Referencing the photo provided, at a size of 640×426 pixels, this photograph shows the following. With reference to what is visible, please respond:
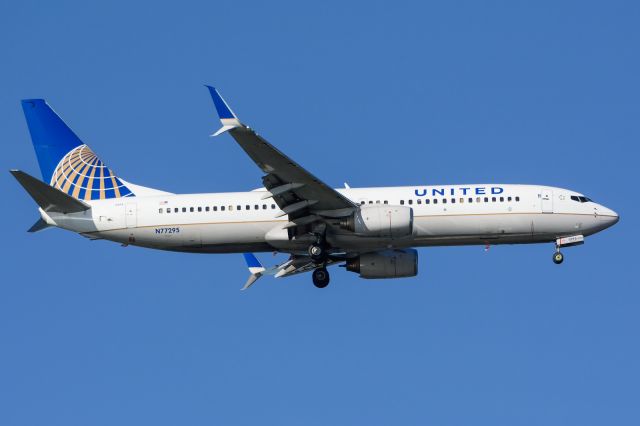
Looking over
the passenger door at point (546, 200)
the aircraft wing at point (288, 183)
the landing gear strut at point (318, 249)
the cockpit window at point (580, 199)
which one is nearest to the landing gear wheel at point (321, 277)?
the landing gear strut at point (318, 249)

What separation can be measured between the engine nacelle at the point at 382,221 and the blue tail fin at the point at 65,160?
11.3 m

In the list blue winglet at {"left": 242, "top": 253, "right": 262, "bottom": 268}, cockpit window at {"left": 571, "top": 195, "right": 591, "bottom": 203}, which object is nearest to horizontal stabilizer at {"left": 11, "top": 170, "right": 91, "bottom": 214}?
blue winglet at {"left": 242, "top": 253, "right": 262, "bottom": 268}

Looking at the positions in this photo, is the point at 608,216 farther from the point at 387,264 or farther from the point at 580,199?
the point at 387,264

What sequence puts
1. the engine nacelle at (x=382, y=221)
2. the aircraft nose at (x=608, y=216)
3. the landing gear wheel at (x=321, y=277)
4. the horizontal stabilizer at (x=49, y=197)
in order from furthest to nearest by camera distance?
the landing gear wheel at (x=321, y=277) < the aircraft nose at (x=608, y=216) < the engine nacelle at (x=382, y=221) < the horizontal stabilizer at (x=49, y=197)

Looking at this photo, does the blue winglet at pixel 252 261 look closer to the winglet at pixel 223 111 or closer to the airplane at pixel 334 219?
the airplane at pixel 334 219

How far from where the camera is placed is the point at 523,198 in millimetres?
55188

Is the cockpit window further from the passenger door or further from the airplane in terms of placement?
the passenger door

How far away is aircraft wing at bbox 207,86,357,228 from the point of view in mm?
47531

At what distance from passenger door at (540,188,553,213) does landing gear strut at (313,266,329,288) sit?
10.4 meters

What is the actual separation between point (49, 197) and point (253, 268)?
10.9 metres

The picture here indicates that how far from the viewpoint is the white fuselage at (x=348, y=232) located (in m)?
54.4

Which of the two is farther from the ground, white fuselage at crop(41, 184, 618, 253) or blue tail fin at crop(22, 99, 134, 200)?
blue tail fin at crop(22, 99, 134, 200)

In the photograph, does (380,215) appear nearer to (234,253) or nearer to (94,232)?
(234,253)

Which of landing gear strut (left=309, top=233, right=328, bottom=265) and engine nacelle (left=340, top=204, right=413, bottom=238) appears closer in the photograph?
engine nacelle (left=340, top=204, right=413, bottom=238)
